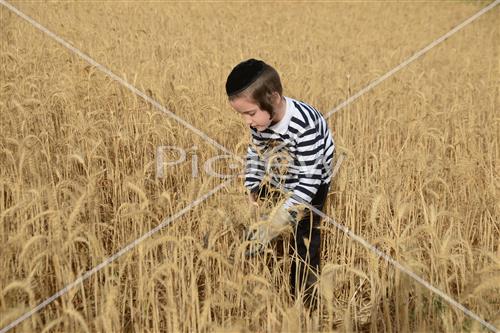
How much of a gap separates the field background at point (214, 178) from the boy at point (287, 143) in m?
0.13

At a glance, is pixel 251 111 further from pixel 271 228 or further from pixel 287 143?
pixel 271 228

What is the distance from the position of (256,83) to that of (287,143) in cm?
31

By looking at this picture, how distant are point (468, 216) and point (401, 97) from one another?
2.07 meters

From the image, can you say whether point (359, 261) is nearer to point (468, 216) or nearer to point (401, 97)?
point (468, 216)

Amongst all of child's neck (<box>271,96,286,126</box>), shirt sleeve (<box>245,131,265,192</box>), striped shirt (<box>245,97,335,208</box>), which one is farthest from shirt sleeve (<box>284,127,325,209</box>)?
shirt sleeve (<box>245,131,265,192</box>)

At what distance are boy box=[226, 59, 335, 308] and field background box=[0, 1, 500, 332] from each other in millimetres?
132

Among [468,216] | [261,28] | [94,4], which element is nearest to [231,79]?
[468,216]

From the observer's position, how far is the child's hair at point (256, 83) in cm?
185

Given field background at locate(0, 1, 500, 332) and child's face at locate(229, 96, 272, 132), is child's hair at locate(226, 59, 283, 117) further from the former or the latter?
field background at locate(0, 1, 500, 332)

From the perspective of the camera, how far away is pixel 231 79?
6.17 ft

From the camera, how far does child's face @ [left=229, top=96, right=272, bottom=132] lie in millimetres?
1875

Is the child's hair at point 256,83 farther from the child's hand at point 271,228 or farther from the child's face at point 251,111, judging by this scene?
the child's hand at point 271,228

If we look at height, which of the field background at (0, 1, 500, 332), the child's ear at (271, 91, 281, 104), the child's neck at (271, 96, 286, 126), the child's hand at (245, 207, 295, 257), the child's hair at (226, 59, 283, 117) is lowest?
the field background at (0, 1, 500, 332)

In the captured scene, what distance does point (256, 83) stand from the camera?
1.85 m
